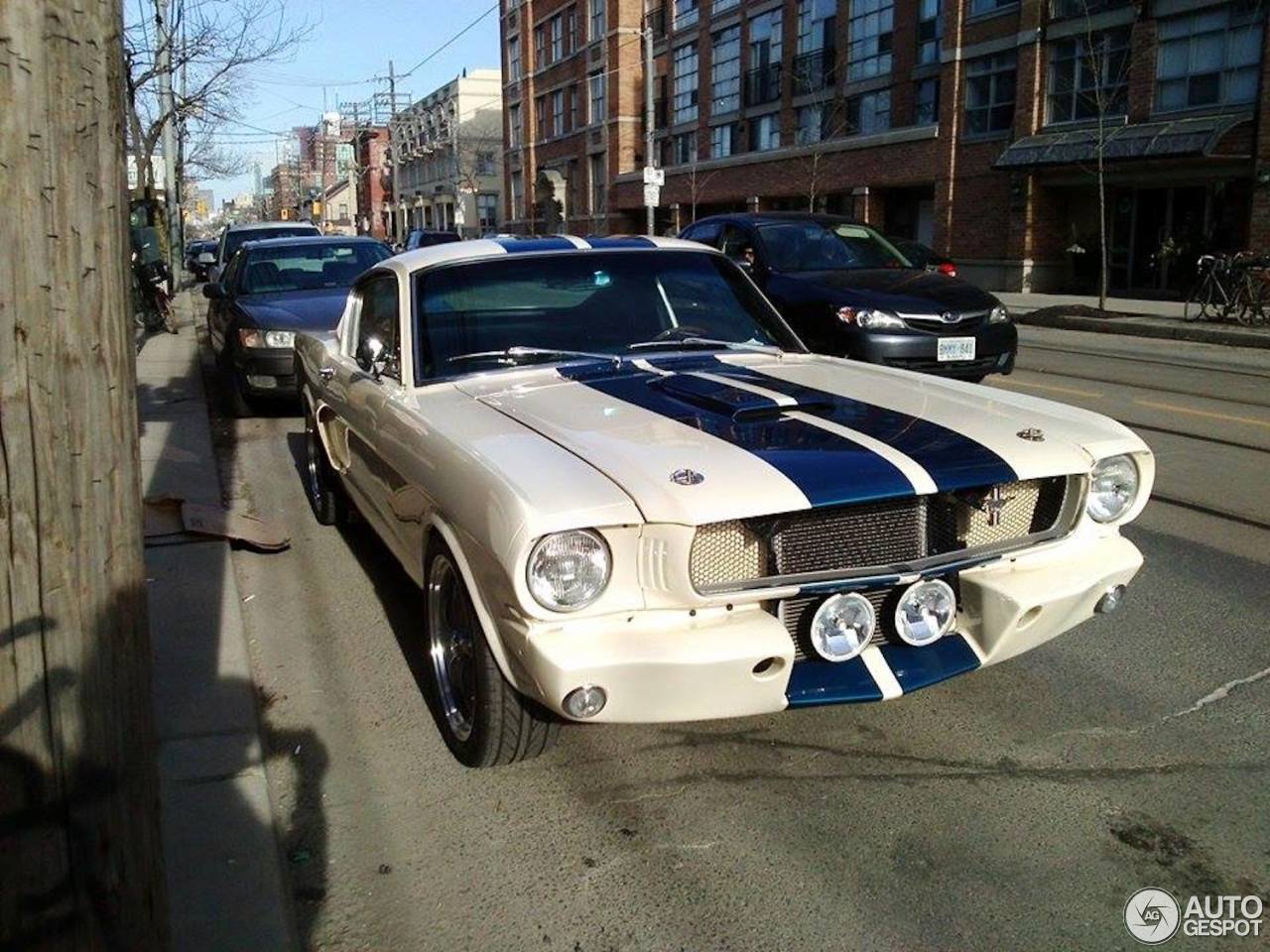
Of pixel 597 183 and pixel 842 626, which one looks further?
pixel 597 183

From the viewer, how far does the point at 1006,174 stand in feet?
92.3

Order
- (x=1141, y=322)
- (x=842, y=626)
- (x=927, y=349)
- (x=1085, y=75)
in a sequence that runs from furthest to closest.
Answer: (x=1085, y=75)
(x=1141, y=322)
(x=927, y=349)
(x=842, y=626)

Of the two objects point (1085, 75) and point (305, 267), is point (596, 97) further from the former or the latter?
point (305, 267)

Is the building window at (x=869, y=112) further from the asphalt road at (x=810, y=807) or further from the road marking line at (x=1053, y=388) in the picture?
the asphalt road at (x=810, y=807)

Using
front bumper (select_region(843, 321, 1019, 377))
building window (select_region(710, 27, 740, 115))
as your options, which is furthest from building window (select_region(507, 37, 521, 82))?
front bumper (select_region(843, 321, 1019, 377))

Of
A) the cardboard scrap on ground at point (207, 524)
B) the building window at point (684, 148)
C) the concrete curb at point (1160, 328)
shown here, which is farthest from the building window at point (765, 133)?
the cardboard scrap on ground at point (207, 524)

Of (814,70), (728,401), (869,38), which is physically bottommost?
(728,401)

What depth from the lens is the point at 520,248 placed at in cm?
475

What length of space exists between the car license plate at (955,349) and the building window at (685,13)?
38.9m

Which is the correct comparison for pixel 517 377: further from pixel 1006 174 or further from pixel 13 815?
pixel 1006 174

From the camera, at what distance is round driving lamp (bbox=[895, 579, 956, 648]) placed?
314cm

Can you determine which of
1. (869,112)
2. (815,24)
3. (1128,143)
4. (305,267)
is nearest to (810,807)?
(305,267)

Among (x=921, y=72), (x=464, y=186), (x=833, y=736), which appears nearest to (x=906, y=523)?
(x=833, y=736)

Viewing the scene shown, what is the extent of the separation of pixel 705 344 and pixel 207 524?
3.16 metres
